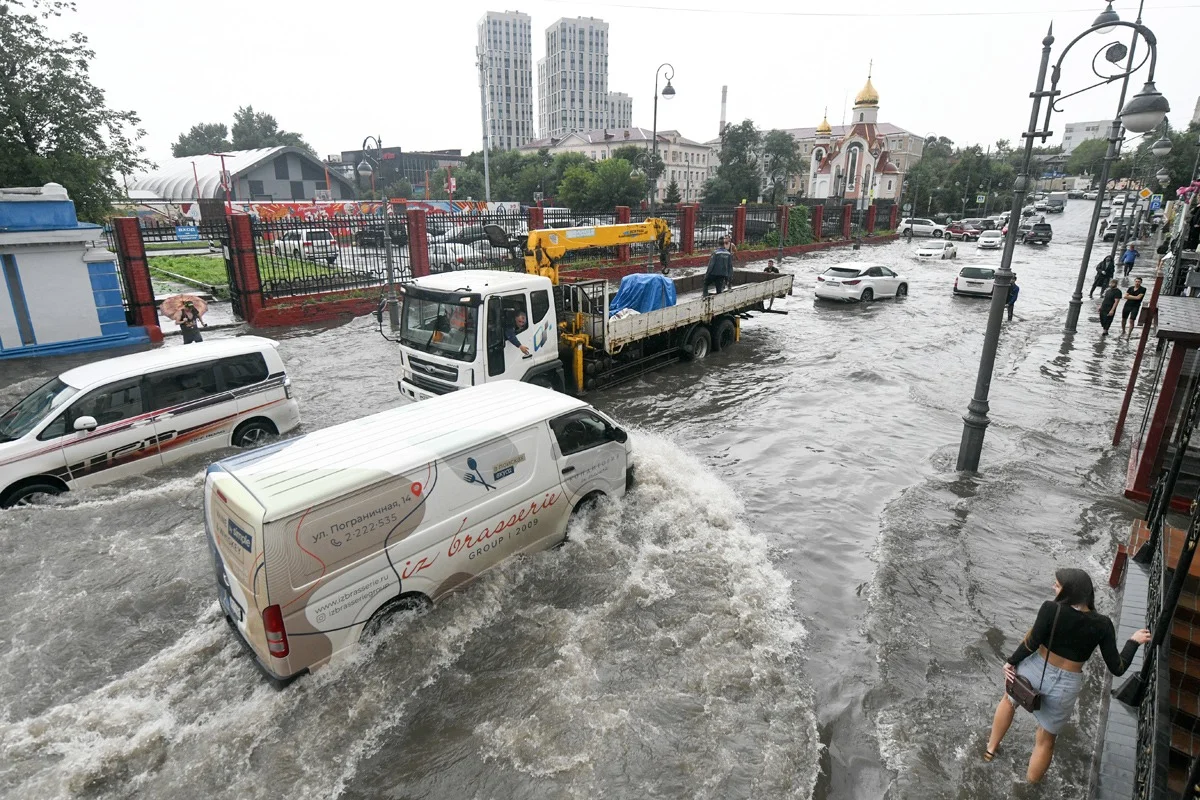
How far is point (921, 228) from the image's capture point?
55031 millimetres

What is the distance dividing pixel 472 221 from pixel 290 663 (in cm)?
1985

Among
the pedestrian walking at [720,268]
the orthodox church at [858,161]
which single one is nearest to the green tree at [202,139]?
the orthodox church at [858,161]

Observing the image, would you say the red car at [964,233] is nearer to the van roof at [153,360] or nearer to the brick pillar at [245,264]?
the brick pillar at [245,264]

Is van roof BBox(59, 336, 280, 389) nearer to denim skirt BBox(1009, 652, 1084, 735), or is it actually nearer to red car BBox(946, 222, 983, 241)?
denim skirt BBox(1009, 652, 1084, 735)

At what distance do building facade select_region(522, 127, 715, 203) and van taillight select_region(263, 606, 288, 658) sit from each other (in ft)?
317

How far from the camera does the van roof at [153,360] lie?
816 centimetres

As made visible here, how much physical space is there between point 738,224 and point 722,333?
21802 millimetres

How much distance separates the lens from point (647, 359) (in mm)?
13773

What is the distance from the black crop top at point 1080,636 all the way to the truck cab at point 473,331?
292 inches

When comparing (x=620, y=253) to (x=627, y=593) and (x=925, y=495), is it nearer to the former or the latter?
(x=925, y=495)

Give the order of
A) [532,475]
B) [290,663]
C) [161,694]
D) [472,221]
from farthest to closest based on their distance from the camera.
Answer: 1. [472,221]
2. [532,475]
3. [161,694]
4. [290,663]

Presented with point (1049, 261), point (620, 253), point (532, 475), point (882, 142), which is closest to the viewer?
point (532, 475)

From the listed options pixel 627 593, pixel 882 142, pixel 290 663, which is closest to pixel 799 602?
pixel 627 593

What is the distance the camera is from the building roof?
64.2m
